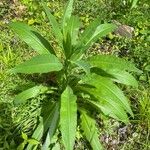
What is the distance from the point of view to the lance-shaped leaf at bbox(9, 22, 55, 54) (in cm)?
392

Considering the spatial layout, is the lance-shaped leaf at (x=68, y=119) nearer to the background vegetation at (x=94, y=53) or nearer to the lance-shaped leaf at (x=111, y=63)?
the lance-shaped leaf at (x=111, y=63)

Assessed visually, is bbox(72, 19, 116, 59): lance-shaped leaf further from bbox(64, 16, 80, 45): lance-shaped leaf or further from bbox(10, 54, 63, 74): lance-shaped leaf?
bbox(10, 54, 63, 74): lance-shaped leaf

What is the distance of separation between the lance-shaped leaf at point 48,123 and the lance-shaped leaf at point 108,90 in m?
0.42

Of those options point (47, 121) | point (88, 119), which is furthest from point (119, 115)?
point (47, 121)

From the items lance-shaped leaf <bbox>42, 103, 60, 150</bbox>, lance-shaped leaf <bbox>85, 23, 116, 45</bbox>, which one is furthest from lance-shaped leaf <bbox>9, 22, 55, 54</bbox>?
lance-shaped leaf <bbox>42, 103, 60, 150</bbox>

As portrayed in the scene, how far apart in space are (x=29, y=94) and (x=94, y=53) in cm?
132

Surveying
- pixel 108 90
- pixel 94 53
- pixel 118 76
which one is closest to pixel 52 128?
pixel 108 90

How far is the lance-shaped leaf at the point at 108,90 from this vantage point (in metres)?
3.76

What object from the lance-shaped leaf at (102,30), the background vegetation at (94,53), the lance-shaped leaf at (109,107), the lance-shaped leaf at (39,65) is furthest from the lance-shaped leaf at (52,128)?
the lance-shaped leaf at (102,30)

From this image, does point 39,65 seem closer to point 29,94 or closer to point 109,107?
point 29,94

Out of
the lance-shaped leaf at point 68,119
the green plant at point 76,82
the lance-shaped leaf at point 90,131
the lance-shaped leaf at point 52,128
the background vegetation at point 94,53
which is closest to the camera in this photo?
the lance-shaped leaf at point 68,119

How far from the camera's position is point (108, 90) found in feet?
12.4

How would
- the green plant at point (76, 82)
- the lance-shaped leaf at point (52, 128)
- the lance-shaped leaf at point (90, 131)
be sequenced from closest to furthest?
the green plant at point (76, 82) < the lance-shaped leaf at point (52, 128) < the lance-shaped leaf at point (90, 131)

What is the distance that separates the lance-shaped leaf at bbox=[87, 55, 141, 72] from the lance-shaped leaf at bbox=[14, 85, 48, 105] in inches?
21.8
